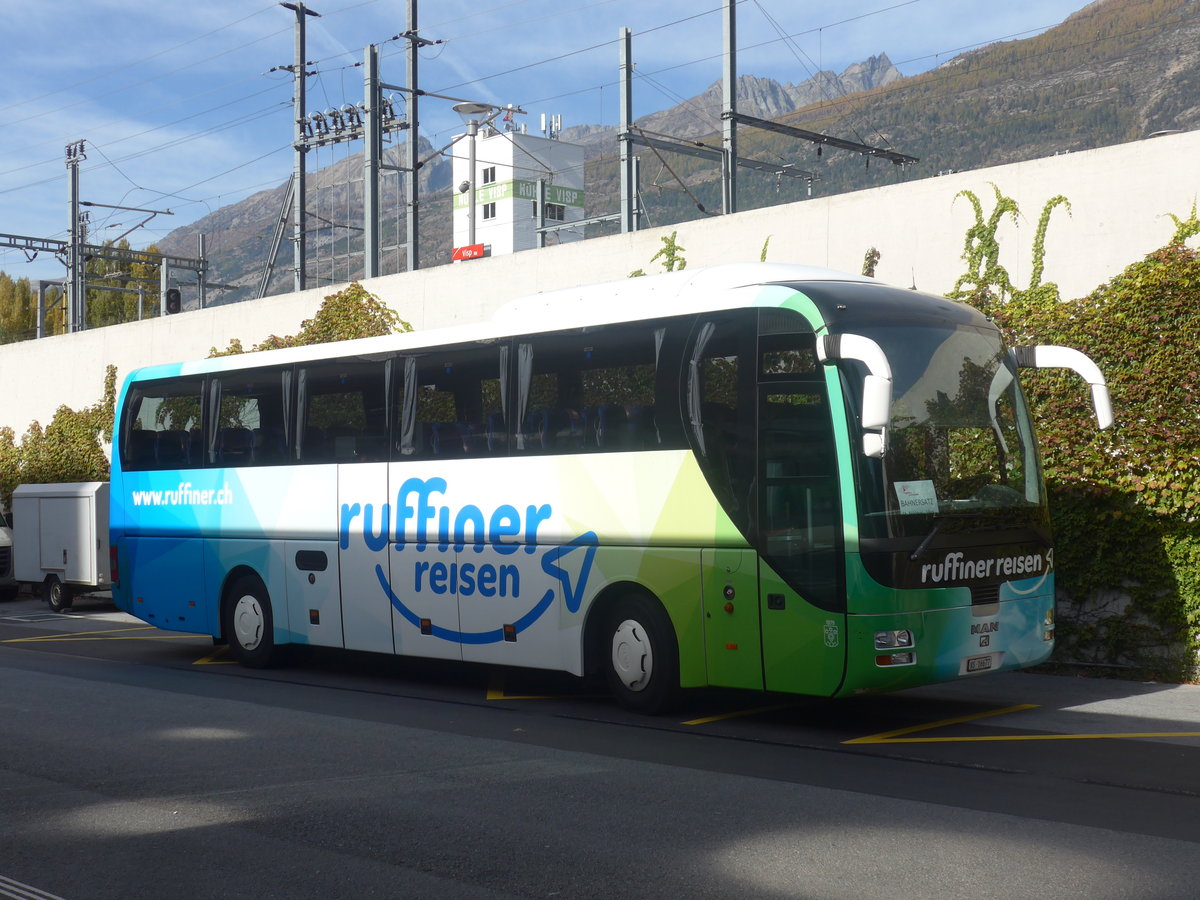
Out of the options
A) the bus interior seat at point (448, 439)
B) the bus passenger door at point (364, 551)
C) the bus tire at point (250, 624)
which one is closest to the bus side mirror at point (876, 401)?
the bus interior seat at point (448, 439)

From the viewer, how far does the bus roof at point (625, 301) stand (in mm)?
10242

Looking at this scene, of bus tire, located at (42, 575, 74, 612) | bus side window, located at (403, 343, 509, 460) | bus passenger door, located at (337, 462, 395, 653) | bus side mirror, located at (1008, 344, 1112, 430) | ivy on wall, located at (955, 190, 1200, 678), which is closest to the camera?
bus side mirror, located at (1008, 344, 1112, 430)

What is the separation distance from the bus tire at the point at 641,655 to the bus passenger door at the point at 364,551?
2802mm

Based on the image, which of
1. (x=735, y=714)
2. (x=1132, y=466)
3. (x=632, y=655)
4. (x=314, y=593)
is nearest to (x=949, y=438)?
A: (x=735, y=714)

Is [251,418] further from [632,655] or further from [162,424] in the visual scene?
[632,655]

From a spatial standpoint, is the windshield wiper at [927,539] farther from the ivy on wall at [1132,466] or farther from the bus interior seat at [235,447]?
the bus interior seat at [235,447]

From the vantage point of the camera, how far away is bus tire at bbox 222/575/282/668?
14.2 meters

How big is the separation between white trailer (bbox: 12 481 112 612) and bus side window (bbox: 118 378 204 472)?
296 inches

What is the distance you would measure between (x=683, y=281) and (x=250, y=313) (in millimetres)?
17475

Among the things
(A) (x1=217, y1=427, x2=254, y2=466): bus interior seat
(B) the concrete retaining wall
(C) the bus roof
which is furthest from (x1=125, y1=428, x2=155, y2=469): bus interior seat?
(B) the concrete retaining wall

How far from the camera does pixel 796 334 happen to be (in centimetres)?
959

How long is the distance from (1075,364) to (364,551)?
659 centimetres

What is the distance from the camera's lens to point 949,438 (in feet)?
31.2

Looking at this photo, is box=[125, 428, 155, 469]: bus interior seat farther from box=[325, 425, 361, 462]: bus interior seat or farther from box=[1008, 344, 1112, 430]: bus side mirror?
box=[1008, 344, 1112, 430]: bus side mirror
